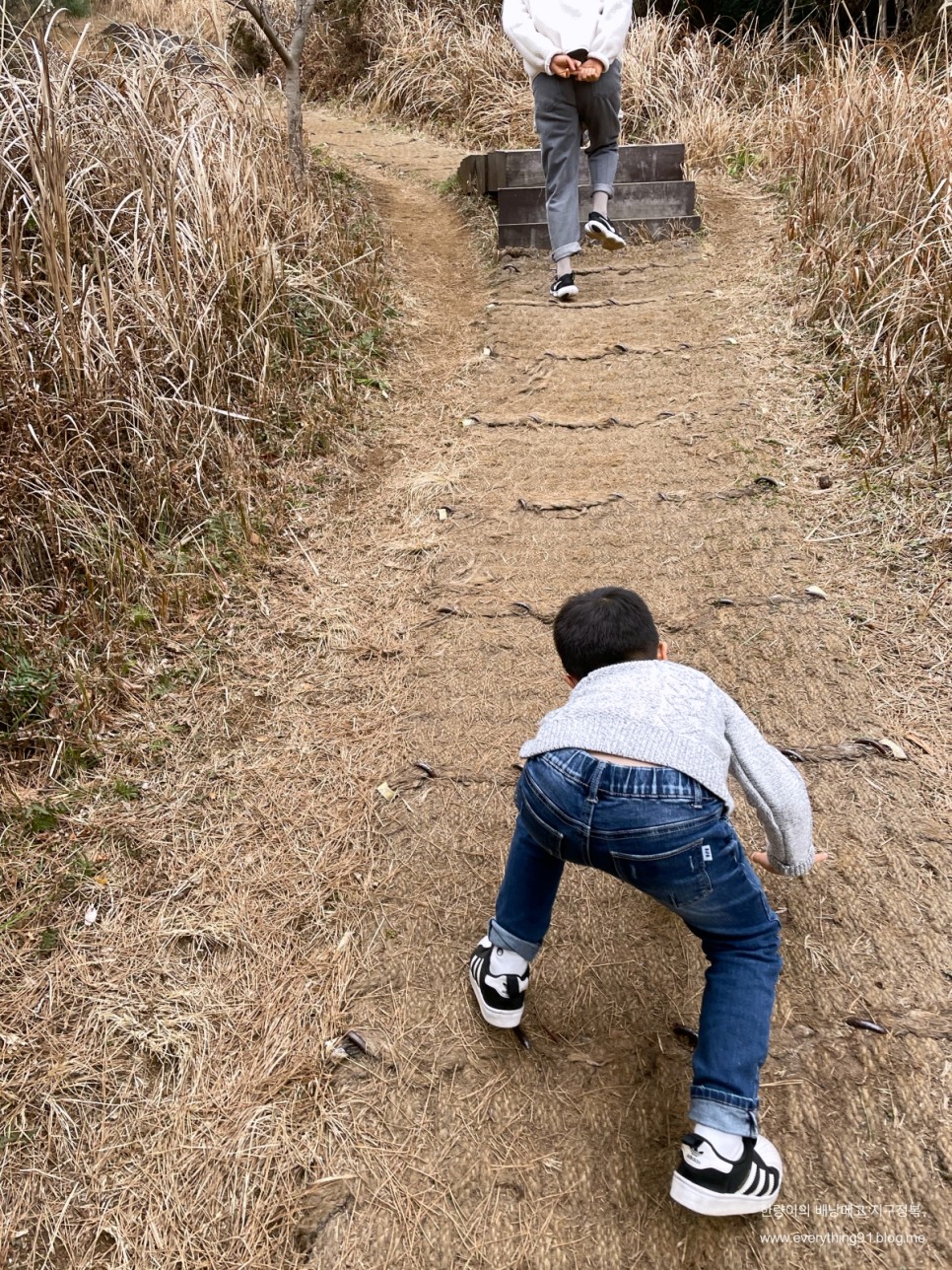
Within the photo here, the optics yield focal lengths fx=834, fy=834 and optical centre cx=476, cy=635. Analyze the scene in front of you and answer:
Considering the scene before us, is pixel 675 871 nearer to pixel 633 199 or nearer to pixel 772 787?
pixel 772 787

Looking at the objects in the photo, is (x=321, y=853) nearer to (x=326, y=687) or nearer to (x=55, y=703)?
(x=326, y=687)

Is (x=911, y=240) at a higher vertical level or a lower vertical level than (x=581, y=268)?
higher

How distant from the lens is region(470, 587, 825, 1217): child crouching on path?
1.31m

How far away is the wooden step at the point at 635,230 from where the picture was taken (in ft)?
16.8

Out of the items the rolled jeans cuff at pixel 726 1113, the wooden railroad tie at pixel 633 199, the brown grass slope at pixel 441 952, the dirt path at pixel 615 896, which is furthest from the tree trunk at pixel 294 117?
the rolled jeans cuff at pixel 726 1113

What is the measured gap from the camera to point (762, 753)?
1.51 meters

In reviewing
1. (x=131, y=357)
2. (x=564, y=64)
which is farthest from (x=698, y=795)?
(x=564, y=64)

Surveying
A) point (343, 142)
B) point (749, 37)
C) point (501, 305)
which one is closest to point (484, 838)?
point (501, 305)

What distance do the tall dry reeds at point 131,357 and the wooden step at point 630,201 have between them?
1.50 meters

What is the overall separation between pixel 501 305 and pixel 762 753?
3.82m

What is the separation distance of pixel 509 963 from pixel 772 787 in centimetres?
60

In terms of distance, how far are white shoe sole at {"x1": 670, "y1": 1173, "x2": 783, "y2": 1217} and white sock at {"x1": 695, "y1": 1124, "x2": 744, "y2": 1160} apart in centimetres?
6

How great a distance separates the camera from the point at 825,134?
15.6ft

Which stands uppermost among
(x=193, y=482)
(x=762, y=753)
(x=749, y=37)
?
(x=749, y=37)
